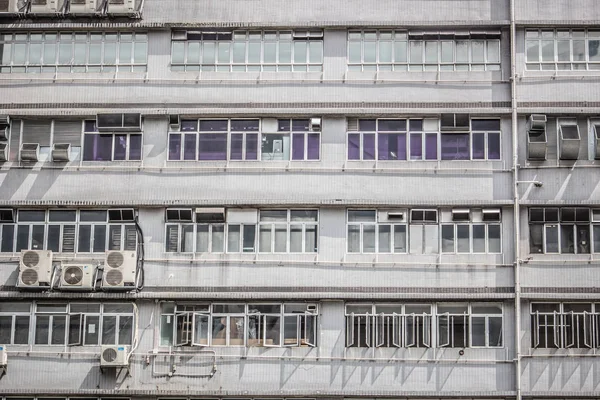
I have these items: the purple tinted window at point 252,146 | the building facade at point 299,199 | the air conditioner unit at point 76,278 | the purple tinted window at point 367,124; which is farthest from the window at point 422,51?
the air conditioner unit at point 76,278

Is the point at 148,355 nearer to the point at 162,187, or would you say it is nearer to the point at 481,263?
the point at 162,187

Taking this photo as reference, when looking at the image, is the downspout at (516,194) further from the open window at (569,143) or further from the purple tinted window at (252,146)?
the purple tinted window at (252,146)

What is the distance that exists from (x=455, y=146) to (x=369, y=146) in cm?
177

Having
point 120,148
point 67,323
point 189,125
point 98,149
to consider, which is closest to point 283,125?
point 189,125

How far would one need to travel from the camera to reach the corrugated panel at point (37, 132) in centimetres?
2131

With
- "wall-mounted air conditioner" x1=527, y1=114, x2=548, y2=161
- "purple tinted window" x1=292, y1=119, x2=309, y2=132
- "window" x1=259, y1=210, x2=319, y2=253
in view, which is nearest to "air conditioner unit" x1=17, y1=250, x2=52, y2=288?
"window" x1=259, y1=210, x2=319, y2=253

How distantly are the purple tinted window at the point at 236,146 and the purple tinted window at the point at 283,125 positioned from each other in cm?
79

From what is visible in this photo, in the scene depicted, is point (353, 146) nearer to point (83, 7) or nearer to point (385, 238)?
point (385, 238)

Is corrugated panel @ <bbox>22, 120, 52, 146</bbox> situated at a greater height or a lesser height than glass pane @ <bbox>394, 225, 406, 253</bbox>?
greater

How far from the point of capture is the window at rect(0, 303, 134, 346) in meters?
20.6

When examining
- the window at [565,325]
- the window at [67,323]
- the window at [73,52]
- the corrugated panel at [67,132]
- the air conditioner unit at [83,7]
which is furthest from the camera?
the window at [73,52]

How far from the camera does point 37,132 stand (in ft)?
70.0

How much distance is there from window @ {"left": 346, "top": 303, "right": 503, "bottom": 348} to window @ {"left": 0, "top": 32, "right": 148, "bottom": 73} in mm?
7013

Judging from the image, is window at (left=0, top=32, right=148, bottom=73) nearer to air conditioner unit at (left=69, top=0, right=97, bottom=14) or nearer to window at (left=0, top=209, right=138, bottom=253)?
air conditioner unit at (left=69, top=0, right=97, bottom=14)
